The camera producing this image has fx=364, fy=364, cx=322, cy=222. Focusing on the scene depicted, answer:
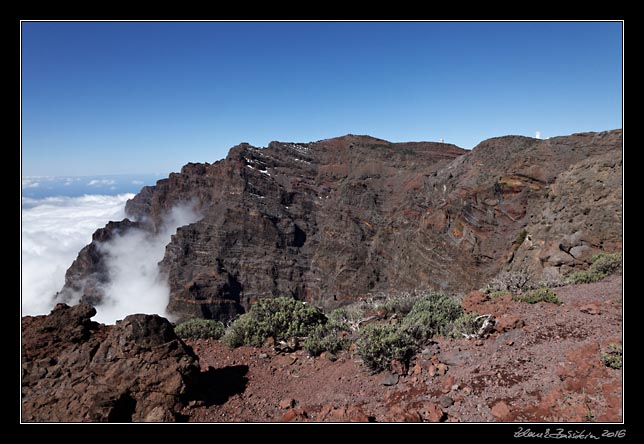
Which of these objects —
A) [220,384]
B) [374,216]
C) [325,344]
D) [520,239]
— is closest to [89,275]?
[374,216]

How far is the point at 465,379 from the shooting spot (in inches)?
181

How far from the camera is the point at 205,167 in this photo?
6262 cm

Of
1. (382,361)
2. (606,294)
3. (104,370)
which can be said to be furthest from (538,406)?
(104,370)

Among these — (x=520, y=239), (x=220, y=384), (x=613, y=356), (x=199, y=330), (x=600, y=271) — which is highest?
(x=520, y=239)

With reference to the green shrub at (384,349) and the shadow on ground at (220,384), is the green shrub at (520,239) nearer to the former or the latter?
the green shrub at (384,349)

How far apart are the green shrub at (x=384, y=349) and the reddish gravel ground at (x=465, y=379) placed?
0.51 feet

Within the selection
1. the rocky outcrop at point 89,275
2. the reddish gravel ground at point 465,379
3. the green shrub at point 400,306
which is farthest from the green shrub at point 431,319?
the rocky outcrop at point 89,275

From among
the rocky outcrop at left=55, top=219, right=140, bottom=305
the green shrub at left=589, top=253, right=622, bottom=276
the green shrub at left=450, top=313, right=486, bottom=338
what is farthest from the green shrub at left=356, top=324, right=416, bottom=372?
the rocky outcrop at left=55, top=219, right=140, bottom=305

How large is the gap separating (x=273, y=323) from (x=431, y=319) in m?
2.94

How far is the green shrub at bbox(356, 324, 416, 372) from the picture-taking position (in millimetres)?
5305

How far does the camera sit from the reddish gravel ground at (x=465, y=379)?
151 inches

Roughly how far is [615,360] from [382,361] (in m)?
2.75

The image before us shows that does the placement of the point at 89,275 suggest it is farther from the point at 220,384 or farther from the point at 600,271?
the point at 600,271

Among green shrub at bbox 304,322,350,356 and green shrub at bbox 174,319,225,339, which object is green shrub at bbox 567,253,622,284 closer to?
green shrub at bbox 304,322,350,356
